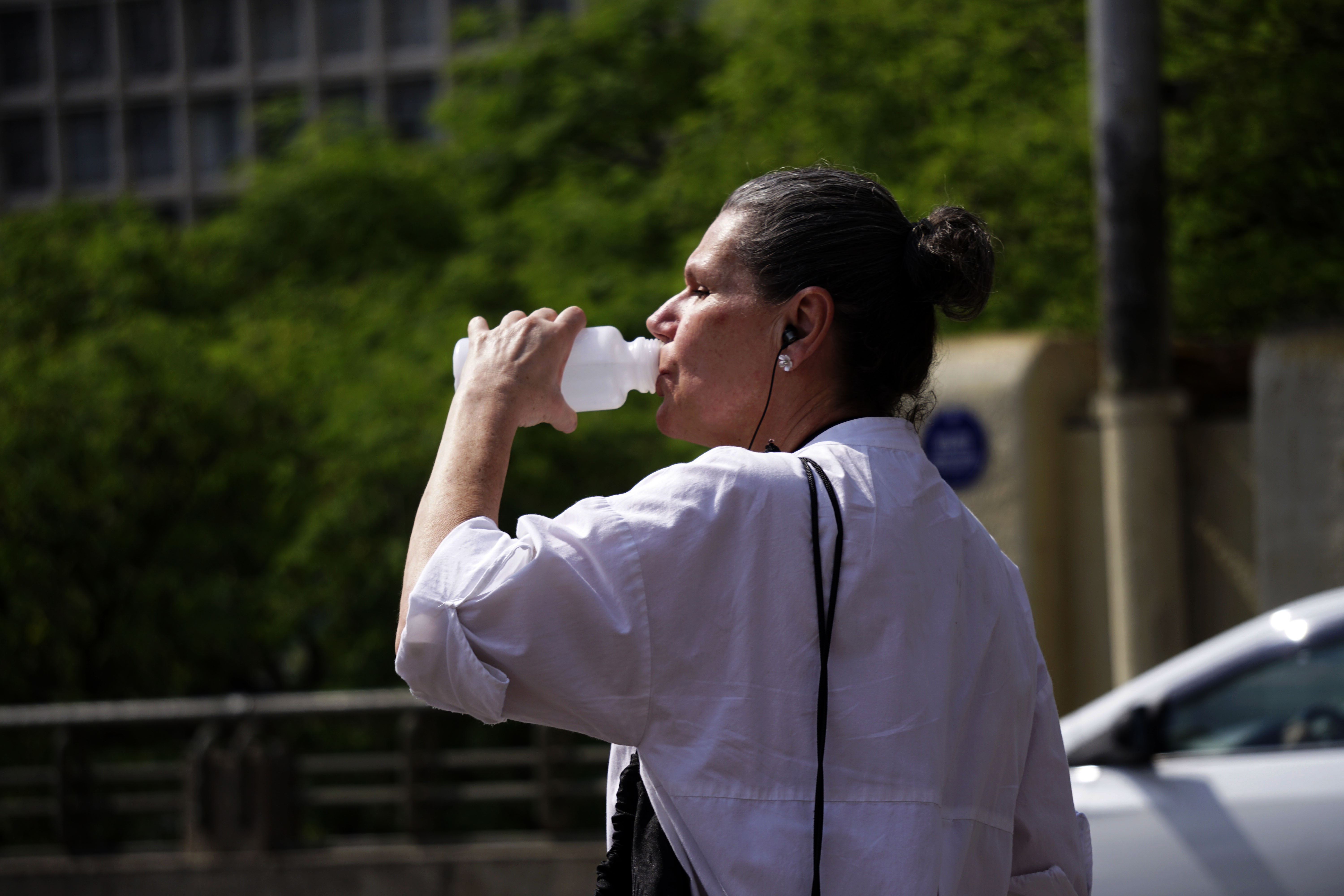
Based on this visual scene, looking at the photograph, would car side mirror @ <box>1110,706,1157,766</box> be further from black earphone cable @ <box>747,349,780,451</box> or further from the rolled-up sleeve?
the rolled-up sleeve

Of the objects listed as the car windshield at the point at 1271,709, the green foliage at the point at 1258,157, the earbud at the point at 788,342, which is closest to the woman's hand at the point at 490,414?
the earbud at the point at 788,342

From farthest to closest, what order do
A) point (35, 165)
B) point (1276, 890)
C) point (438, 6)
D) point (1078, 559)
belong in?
1. point (35, 165)
2. point (438, 6)
3. point (1078, 559)
4. point (1276, 890)

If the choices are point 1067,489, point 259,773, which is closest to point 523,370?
point 1067,489

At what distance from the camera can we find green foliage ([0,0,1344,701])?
8.09 metres

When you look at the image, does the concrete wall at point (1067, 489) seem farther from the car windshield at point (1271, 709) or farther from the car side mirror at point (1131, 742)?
the car side mirror at point (1131, 742)

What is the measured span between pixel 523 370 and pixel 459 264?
1161 centimetres

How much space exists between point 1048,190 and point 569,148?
8.50 meters

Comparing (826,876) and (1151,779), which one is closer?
(826,876)

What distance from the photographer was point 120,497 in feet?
40.4

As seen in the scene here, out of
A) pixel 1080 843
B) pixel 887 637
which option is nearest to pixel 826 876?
pixel 887 637

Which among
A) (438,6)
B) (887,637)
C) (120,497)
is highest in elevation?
(438,6)

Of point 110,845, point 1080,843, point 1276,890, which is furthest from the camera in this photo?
point 110,845

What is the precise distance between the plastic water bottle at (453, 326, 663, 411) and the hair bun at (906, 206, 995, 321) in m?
0.32

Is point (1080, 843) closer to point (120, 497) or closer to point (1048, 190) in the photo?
point (1048, 190)
